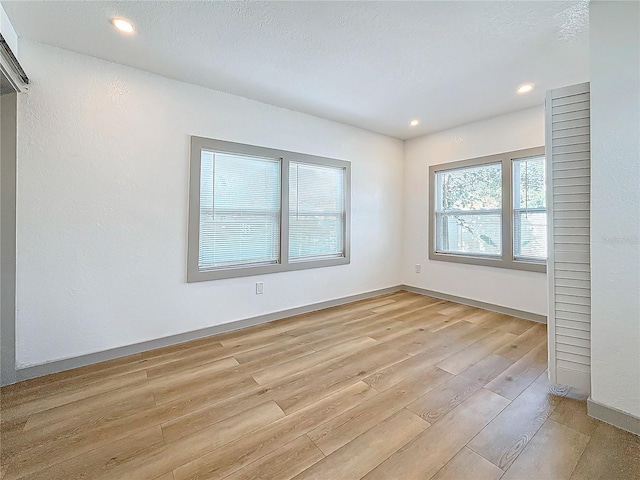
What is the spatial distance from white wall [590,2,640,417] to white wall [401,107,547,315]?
1968 mm

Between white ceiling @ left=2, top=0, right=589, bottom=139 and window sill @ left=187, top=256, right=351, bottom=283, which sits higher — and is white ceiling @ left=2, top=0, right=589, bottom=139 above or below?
above

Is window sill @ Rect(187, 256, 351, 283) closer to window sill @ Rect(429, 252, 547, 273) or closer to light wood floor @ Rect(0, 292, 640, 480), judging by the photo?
light wood floor @ Rect(0, 292, 640, 480)

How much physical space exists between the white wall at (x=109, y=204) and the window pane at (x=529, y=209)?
3.23 meters

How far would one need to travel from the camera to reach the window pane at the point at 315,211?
3.72 m

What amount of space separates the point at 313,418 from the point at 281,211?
2364 millimetres

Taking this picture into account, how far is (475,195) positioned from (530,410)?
9.97 ft

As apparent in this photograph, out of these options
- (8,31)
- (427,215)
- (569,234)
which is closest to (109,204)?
(8,31)

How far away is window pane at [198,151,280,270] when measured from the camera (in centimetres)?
304

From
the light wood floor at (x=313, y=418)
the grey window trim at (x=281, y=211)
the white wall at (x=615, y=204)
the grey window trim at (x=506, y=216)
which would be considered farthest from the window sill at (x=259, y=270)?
the white wall at (x=615, y=204)

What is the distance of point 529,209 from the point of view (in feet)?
11.7

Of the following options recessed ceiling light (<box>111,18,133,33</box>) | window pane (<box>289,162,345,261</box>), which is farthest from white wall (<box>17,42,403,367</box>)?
window pane (<box>289,162,345,261</box>)

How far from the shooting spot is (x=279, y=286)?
3547 mm

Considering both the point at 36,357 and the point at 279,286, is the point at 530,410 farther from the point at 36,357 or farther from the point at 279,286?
the point at 36,357

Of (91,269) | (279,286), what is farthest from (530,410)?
(91,269)
